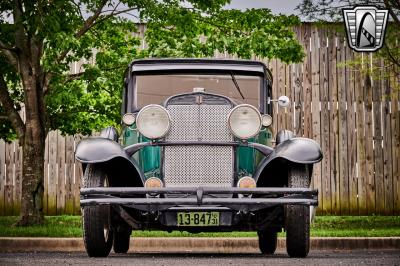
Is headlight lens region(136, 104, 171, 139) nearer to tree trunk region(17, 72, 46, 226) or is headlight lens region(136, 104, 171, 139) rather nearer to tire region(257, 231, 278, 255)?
tire region(257, 231, 278, 255)

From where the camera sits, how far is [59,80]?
14805 mm

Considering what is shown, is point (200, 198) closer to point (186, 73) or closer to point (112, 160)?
point (112, 160)

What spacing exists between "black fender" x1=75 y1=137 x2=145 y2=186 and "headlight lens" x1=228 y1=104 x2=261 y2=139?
1010 mm

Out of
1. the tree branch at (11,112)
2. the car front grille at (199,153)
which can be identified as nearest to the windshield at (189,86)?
the car front grille at (199,153)

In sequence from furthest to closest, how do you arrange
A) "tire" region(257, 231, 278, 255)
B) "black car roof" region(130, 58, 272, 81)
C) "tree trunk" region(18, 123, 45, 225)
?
"tree trunk" region(18, 123, 45, 225) < "tire" region(257, 231, 278, 255) < "black car roof" region(130, 58, 272, 81)

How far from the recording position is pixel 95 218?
8430 mm

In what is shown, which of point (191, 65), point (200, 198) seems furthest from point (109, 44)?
point (200, 198)

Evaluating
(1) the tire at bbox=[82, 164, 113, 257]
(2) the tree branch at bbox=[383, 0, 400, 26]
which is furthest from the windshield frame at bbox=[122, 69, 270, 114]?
(2) the tree branch at bbox=[383, 0, 400, 26]

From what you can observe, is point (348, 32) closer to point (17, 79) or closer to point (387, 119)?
point (387, 119)

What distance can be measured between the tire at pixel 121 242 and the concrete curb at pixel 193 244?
3.25ft

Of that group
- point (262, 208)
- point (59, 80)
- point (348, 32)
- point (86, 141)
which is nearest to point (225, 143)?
point (262, 208)

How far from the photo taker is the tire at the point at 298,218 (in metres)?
8.40

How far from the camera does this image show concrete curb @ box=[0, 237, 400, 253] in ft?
37.8

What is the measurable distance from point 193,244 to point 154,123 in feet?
11.7
